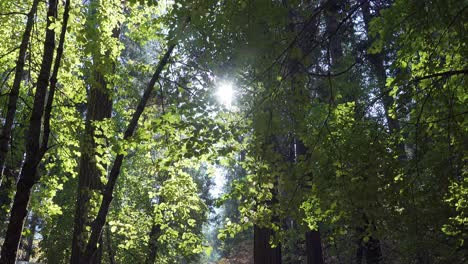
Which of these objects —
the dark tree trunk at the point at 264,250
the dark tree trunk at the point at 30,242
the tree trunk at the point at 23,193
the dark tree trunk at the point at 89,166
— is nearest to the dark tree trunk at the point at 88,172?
the dark tree trunk at the point at 89,166

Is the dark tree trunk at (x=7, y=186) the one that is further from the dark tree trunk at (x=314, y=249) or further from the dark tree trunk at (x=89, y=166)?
the dark tree trunk at (x=314, y=249)

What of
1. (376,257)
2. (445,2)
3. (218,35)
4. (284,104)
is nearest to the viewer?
(445,2)

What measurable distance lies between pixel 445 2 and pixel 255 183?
2848mm

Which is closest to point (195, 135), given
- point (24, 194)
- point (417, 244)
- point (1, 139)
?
point (24, 194)

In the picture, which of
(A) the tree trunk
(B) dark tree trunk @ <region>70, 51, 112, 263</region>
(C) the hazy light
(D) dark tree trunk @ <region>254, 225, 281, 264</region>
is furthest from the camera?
(D) dark tree trunk @ <region>254, 225, 281, 264</region>

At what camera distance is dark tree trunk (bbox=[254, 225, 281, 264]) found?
9.38 m

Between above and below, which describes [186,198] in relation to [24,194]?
above

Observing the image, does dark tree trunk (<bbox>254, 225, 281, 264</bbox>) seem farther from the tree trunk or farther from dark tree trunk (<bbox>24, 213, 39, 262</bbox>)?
dark tree trunk (<bbox>24, 213, 39, 262</bbox>)

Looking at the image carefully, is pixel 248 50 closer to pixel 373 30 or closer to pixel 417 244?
pixel 373 30

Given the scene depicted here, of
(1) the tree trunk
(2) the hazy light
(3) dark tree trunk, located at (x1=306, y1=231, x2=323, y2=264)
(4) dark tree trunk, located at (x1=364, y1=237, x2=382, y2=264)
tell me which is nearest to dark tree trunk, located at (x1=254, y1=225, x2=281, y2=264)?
(4) dark tree trunk, located at (x1=364, y1=237, x2=382, y2=264)

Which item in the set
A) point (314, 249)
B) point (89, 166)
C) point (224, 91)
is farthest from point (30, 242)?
point (224, 91)

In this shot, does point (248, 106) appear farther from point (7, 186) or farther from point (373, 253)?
point (373, 253)

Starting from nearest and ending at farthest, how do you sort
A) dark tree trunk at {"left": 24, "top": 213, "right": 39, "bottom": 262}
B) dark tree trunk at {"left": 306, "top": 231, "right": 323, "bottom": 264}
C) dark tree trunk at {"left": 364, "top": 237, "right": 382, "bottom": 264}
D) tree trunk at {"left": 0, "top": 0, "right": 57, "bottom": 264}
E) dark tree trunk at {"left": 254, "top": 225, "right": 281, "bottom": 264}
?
tree trunk at {"left": 0, "top": 0, "right": 57, "bottom": 264}
dark tree trunk at {"left": 254, "top": 225, "right": 281, "bottom": 264}
dark tree trunk at {"left": 364, "top": 237, "right": 382, "bottom": 264}
dark tree trunk at {"left": 306, "top": 231, "right": 323, "bottom": 264}
dark tree trunk at {"left": 24, "top": 213, "right": 39, "bottom": 262}

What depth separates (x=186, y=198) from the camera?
7.55 m
